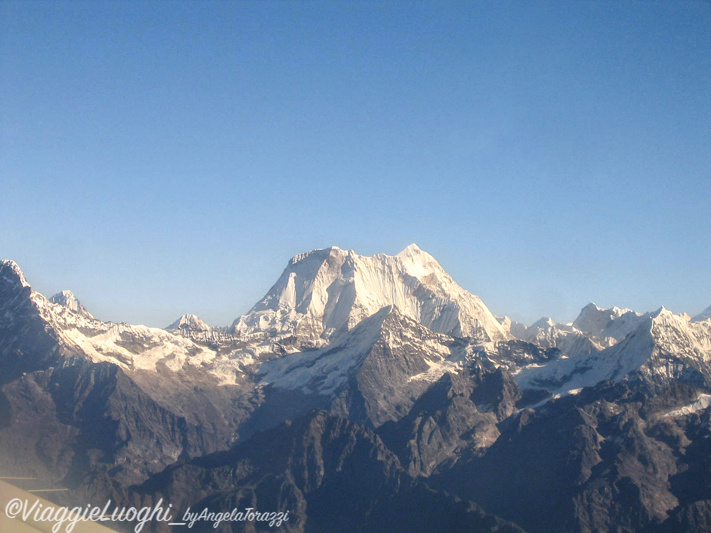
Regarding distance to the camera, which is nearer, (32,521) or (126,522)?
(32,521)

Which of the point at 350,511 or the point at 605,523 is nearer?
the point at 605,523

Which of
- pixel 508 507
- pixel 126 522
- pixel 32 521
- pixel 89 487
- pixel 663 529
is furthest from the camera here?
pixel 508 507

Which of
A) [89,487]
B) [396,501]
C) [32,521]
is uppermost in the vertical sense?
[32,521]

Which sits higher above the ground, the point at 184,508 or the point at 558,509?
the point at 558,509

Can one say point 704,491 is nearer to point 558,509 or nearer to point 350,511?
point 558,509

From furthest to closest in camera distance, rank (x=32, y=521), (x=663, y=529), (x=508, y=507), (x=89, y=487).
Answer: (x=508, y=507) → (x=89, y=487) → (x=663, y=529) → (x=32, y=521)

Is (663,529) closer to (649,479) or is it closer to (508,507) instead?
(649,479)

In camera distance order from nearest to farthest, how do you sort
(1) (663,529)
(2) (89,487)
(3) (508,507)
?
(1) (663,529), (2) (89,487), (3) (508,507)

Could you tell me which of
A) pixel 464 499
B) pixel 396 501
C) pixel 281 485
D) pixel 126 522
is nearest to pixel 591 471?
pixel 464 499

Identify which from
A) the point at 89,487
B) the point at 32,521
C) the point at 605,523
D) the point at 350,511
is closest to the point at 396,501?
the point at 350,511
